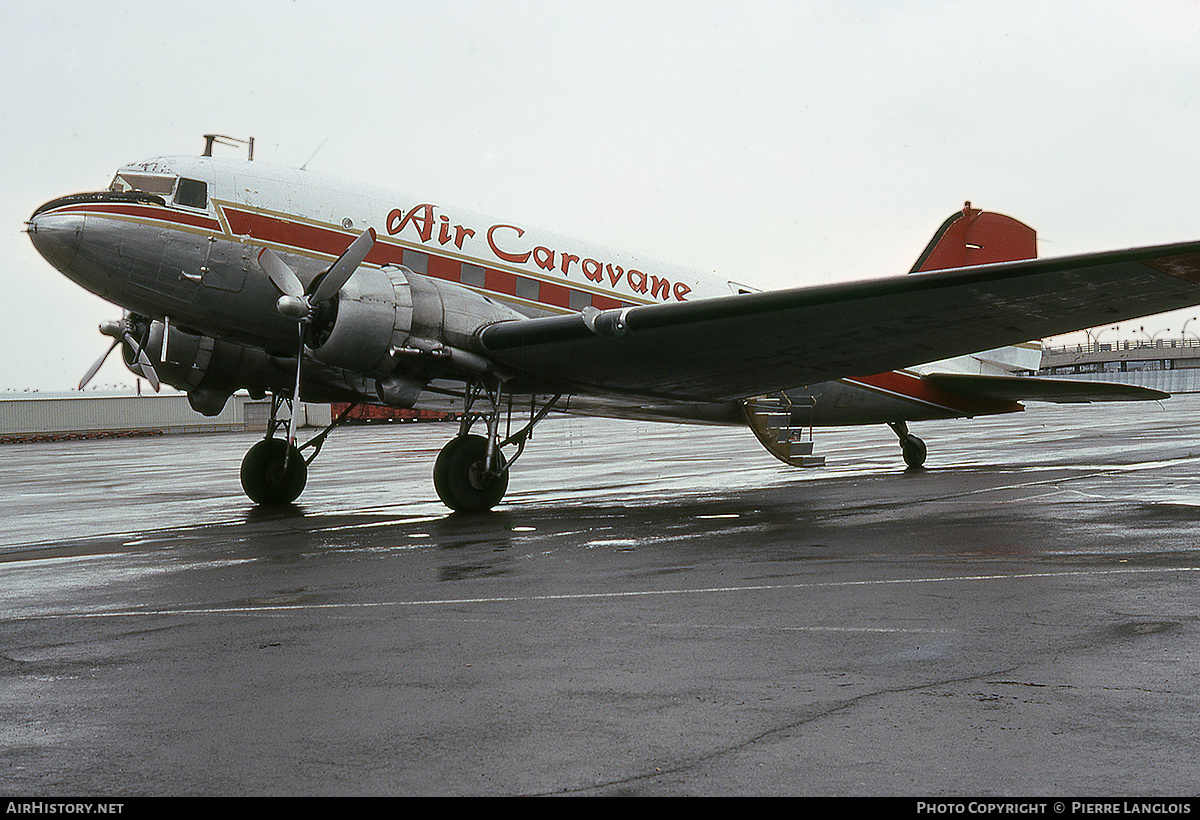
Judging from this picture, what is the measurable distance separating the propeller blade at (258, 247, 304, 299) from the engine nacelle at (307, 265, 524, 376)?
0.38 meters

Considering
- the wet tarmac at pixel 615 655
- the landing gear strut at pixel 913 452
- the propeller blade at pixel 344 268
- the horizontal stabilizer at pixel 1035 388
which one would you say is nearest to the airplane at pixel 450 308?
the propeller blade at pixel 344 268

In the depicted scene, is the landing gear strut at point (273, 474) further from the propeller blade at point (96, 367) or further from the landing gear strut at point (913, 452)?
the landing gear strut at point (913, 452)

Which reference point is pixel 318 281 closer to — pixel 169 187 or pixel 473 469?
pixel 169 187

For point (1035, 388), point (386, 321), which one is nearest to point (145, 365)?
point (386, 321)

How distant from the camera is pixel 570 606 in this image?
6.90 meters

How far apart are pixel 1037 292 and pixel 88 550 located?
1060 cm

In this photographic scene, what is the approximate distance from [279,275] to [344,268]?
2.82 feet

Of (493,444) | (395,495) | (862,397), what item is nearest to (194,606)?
(493,444)

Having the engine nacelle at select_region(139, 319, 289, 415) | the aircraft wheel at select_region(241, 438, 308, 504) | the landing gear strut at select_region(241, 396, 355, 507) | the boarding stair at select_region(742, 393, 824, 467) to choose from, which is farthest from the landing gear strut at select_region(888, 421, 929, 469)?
the engine nacelle at select_region(139, 319, 289, 415)

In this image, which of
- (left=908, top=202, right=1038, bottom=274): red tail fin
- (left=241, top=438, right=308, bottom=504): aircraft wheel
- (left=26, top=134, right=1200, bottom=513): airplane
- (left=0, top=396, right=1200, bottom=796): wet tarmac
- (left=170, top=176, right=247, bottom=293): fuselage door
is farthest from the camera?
(left=908, top=202, right=1038, bottom=274): red tail fin

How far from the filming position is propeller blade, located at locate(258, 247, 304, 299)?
41.3 ft

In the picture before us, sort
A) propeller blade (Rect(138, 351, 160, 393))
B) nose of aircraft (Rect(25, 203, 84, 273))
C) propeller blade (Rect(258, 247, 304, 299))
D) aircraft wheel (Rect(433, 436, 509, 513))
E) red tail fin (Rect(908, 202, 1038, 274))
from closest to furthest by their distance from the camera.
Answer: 1. nose of aircraft (Rect(25, 203, 84, 273))
2. propeller blade (Rect(258, 247, 304, 299))
3. aircraft wheel (Rect(433, 436, 509, 513))
4. propeller blade (Rect(138, 351, 160, 393))
5. red tail fin (Rect(908, 202, 1038, 274))

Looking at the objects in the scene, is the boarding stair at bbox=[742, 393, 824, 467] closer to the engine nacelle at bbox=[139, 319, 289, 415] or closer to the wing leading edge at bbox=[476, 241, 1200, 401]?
the wing leading edge at bbox=[476, 241, 1200, 401]

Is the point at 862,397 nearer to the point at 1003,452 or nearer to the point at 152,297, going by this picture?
the point at 1003,452
